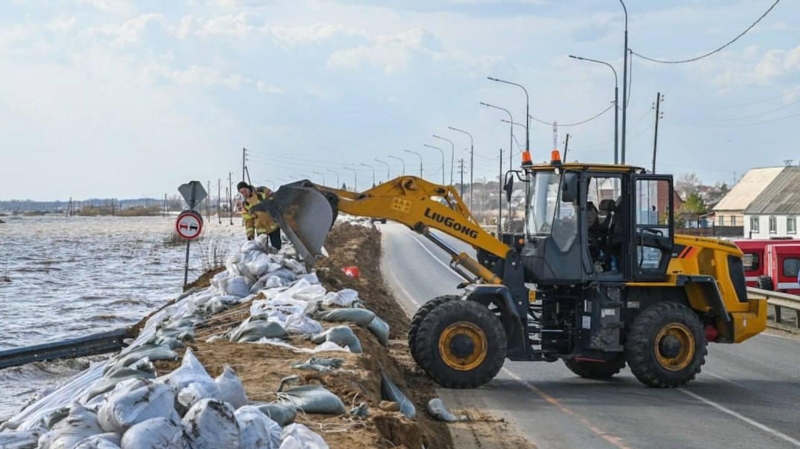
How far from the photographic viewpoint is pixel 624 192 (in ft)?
50.0

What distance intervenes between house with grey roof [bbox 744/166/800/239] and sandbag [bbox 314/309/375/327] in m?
60.7

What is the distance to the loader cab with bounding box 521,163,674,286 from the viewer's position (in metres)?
15.1

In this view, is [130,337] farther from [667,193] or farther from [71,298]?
[71,298]

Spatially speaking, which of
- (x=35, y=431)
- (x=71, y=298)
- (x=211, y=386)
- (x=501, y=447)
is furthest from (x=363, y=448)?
(x=71, y=298)

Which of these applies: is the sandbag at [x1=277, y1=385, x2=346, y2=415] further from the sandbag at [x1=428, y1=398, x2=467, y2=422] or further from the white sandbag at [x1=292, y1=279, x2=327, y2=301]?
the white sandbag at [x1=292, y1=279, x2=327, y2=301]

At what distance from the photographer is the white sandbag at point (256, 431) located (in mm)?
6926

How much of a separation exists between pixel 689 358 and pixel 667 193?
88.5 inches

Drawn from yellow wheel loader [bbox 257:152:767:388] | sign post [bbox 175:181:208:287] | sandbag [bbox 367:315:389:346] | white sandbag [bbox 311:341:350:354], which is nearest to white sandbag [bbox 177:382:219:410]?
white sandbag [bbox 311:341:350:354]

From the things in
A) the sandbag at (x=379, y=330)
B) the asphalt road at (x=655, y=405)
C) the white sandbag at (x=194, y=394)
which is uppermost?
the white sandbag at (x=194, y=394)

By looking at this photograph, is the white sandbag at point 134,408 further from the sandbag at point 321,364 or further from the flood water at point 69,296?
the flood water at point 69,296

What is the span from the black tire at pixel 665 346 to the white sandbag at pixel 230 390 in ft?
27.1

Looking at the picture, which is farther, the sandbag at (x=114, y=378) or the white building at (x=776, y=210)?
the white building at (x=776, y=210)

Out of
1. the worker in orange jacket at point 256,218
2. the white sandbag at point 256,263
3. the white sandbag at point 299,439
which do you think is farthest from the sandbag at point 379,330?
the white sandbag at point 299,439

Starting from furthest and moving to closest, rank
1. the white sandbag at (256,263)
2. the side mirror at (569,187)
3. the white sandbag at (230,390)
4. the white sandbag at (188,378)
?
the white sandbag at (256,263)
the side mirror at (569,187)
the white sandbag at (230,390)
the white sandbag at (188,378)
